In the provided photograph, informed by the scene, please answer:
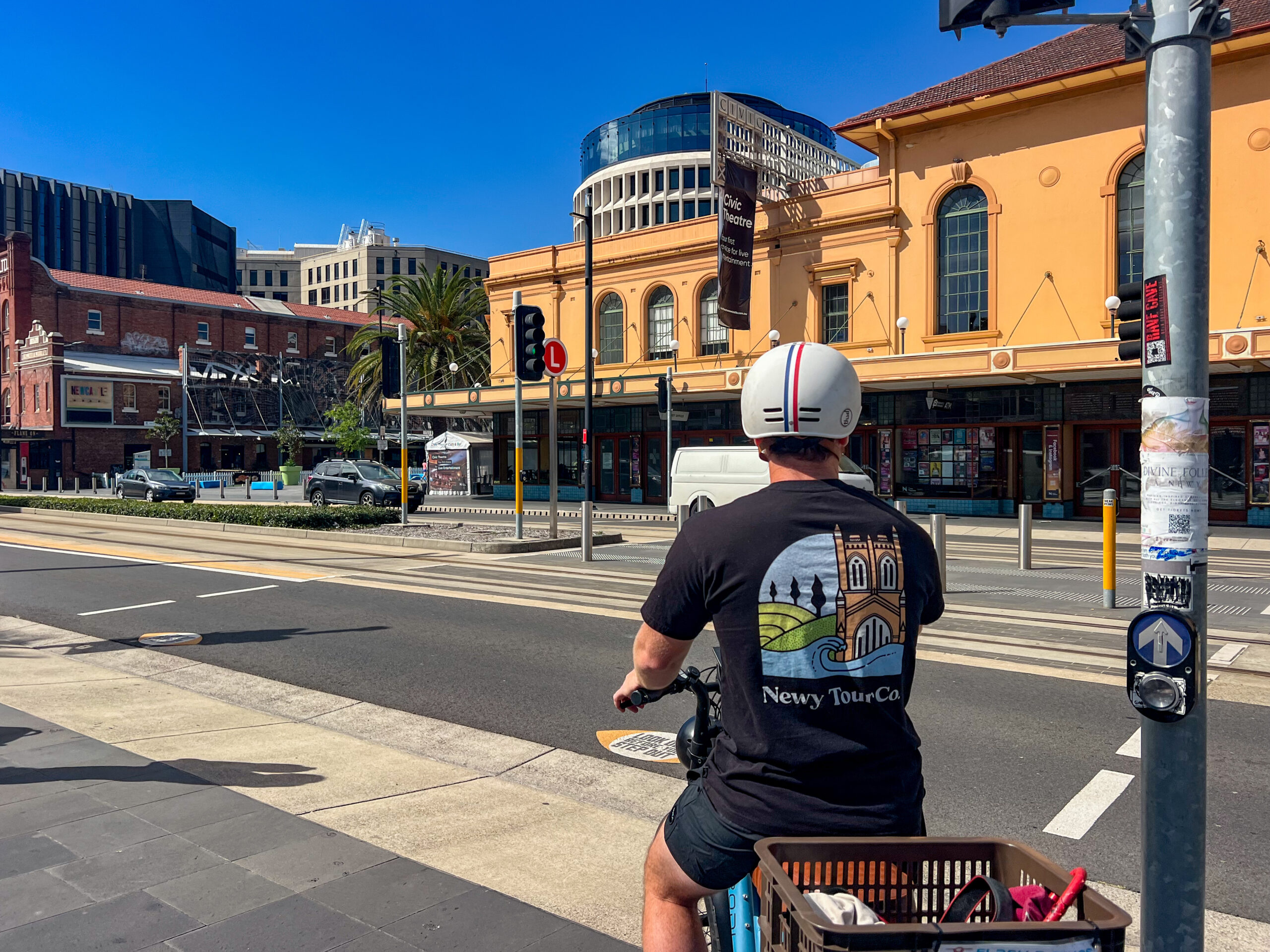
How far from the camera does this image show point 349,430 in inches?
2136

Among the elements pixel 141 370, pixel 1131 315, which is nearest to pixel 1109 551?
pixel 1131 315

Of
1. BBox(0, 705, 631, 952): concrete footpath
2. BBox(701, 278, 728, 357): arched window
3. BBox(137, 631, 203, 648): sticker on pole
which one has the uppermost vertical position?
BBox(701, 278, 728, 357): arched window

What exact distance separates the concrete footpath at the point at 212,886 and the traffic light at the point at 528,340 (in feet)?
42.2

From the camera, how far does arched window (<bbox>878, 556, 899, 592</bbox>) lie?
2.02 meters

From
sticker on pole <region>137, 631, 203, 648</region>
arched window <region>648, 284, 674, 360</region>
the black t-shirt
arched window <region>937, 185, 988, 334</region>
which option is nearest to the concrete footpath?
the black t-shirt

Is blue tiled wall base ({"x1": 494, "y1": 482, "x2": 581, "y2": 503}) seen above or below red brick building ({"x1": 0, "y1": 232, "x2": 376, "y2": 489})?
below

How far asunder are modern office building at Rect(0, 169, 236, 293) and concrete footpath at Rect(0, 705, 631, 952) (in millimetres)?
111168

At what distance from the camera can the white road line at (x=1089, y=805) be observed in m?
4.45

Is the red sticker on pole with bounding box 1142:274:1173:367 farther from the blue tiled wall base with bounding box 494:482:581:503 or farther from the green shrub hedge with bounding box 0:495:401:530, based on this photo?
the blue tiled wall base with bounding box 494:482:581:503

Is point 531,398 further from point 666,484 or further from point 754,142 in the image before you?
point 754,142

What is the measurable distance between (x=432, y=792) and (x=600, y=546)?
13.4m

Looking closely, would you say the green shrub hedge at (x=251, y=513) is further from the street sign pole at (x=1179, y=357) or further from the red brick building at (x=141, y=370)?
the red brick building at (x=141, y=370)

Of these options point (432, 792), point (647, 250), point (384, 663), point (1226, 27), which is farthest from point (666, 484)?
point (1226, 27)

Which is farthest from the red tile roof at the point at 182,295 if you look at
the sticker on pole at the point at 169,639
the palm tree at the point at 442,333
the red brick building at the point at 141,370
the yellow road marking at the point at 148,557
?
the sticker on pole at the point at 169,639
